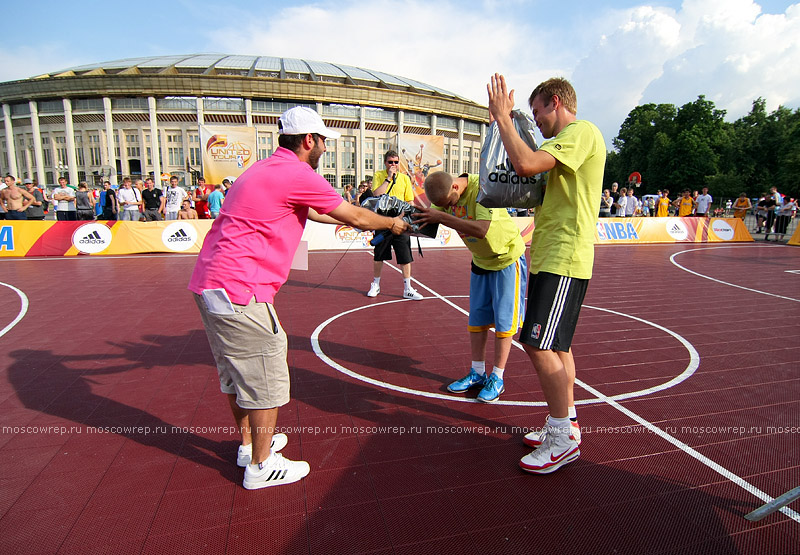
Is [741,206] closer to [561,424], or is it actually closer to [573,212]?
[573,212]

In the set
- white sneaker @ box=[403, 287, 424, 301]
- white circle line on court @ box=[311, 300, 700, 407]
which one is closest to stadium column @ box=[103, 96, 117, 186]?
white sneaker @ box=[403, 287, 424, 301]

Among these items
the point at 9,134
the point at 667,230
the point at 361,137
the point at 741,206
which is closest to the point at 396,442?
the point at 667,230

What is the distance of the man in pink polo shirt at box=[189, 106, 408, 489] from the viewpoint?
2.47 m

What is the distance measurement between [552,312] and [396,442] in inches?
59.8

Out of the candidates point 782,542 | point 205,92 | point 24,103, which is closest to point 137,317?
point 782,542

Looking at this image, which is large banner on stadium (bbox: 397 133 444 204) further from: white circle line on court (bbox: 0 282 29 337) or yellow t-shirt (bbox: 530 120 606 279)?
yellow t-shirt (bbox: 530 120 606 279)

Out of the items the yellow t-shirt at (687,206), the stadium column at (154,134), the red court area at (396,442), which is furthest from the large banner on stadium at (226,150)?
the stadium column at (154,134)

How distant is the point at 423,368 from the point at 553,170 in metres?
2.63

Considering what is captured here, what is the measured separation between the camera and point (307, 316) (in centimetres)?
675

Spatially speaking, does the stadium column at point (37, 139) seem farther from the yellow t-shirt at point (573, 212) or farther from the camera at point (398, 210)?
the yellow t-shirt at point (573, 212)

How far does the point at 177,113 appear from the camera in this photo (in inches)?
2383

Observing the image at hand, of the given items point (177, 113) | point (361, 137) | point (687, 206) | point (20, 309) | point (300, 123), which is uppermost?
point (177, 113)

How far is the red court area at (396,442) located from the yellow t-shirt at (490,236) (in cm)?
128

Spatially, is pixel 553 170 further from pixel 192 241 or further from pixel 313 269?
pixel 192 241
